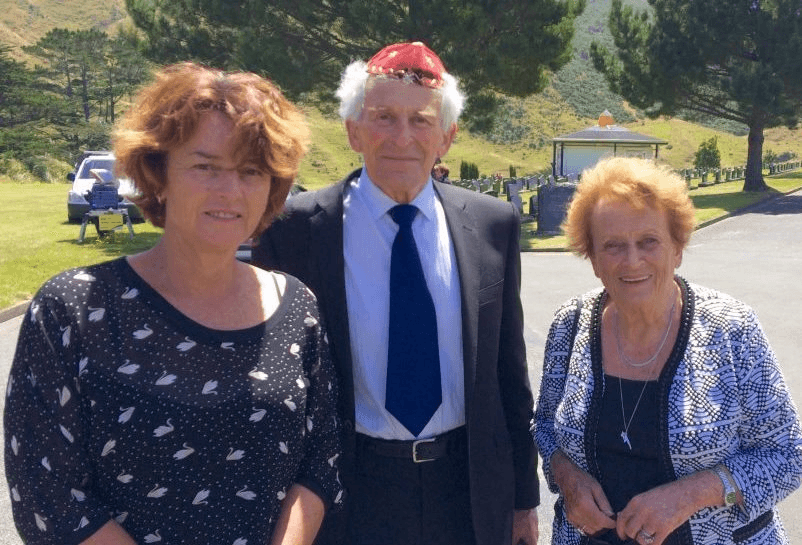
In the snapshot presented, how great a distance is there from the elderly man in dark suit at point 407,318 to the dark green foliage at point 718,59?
27906 mm

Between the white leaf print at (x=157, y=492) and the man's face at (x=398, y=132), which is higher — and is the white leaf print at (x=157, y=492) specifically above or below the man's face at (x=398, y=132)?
below

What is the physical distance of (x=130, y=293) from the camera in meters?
1.82

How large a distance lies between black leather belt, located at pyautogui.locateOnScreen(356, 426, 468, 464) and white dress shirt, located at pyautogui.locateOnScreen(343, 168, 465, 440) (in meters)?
0.02

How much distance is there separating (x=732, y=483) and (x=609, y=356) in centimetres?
48

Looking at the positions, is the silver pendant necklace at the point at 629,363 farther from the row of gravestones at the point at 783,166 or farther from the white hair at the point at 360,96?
the row of gravestones at the point at 783,166

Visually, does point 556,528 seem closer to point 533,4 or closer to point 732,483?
point 732,483

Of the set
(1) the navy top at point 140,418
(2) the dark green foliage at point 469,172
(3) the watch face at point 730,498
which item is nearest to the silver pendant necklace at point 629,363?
(3) the watch face at point 730,498

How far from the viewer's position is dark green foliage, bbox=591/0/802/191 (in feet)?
92.0

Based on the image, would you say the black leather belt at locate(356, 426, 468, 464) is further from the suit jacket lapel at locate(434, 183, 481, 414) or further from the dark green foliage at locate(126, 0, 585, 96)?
the dark green foliage at locate(126, 0, 585, 96)

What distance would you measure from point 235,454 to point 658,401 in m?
1.21

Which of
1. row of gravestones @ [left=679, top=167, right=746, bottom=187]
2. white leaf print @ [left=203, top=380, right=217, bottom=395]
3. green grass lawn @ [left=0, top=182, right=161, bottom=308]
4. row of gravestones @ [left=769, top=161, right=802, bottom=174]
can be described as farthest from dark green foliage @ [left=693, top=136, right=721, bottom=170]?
white leaf print @ [left=203, top=380, right=217, bottom=395]

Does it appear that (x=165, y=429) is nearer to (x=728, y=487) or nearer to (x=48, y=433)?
(x=48, y=433)

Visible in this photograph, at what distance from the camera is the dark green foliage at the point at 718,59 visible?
28.0 meters

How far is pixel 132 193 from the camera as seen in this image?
1.99m
